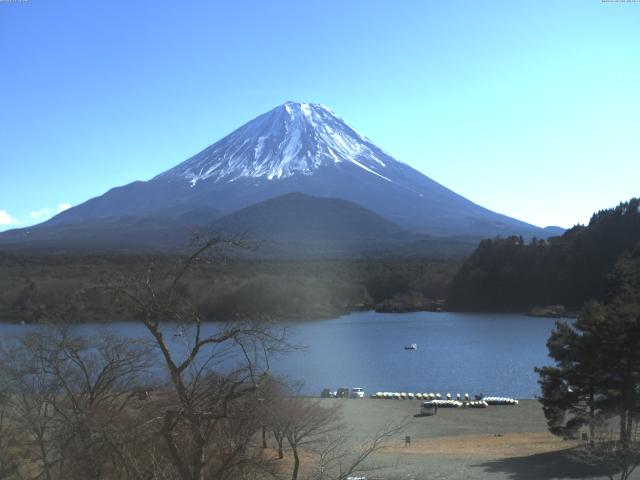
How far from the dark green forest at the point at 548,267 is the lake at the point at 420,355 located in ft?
25.0

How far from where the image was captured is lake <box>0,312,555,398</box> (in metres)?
23.7

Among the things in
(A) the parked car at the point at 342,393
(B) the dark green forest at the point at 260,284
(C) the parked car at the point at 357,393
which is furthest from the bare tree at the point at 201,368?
(C) the parked car at the point at 357,393

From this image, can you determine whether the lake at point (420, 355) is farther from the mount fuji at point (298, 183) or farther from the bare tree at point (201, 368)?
the mount fuji at point (298, 183)

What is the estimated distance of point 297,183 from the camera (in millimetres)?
101125

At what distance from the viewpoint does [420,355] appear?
3122 centimetres

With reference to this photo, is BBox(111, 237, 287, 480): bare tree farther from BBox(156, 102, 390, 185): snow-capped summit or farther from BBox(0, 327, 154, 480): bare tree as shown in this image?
BBox(156, 102, 390, 185): snow-capped summit

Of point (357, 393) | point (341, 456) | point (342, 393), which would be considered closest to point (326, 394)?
point (342, 393)

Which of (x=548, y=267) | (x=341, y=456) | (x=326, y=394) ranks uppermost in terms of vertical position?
(x=548, y=267)

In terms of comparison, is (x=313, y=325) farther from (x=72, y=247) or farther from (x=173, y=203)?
(x=173, y=203)

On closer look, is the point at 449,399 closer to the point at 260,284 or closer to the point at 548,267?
the point at 260,284

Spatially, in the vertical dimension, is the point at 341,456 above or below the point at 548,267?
below

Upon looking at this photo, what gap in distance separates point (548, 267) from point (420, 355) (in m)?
28.4

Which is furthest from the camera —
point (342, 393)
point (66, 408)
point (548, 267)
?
point (548, 267)

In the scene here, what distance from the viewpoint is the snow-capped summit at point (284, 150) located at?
4155 inches
